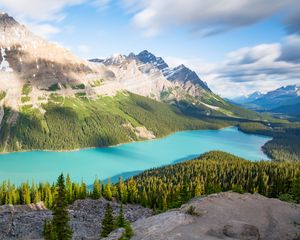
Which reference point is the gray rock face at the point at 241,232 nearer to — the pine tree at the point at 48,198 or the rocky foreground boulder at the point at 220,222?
the rocky foreground boulder at the point at 220,222

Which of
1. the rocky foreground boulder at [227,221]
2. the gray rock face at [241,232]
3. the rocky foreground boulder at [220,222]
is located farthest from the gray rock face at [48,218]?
the gray rock face at [241,232]

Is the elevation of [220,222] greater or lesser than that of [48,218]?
greater

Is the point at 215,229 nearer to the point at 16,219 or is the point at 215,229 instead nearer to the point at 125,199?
the point at 16,219

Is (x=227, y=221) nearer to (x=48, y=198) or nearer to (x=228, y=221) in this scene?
(x=228, y=221)

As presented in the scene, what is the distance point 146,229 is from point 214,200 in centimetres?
1952

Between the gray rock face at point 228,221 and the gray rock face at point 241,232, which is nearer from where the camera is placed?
the gray rock face at point 241,232

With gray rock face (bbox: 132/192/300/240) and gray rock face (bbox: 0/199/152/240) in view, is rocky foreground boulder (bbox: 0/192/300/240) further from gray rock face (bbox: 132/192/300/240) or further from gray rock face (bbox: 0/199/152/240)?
gray rock face (bbox: 0/199/152/240)

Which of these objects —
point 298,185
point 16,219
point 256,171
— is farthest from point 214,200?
point 256,171

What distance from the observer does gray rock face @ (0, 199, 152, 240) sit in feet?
310

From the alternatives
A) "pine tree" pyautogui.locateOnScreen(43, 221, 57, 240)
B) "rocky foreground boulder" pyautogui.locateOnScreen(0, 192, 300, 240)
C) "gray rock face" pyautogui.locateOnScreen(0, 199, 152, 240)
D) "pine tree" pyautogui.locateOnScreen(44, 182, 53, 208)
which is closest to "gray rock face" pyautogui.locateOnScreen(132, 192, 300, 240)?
"rocky foreground boulder" pyautogui.locateOnScreen(0, 192, 300, 240)

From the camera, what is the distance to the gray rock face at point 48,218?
9456 cm

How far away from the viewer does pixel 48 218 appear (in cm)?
10362

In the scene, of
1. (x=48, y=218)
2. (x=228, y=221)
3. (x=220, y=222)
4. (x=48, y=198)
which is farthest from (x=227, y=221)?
(x=48, y=198)

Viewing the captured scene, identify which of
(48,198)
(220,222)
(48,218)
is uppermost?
(220,222)
